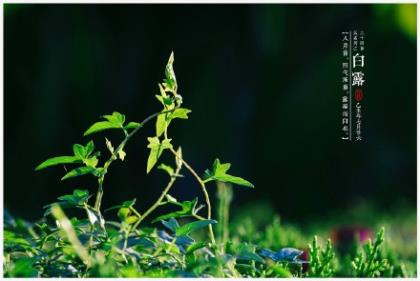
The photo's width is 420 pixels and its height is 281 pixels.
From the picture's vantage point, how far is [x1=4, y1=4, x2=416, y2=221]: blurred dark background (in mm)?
4844

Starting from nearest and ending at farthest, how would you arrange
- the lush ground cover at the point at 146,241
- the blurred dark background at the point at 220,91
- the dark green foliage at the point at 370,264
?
the lush ground cover at the point at 146,241
the dark green foliage at the point at 370,264
the blurred dark background at the point at 220,91

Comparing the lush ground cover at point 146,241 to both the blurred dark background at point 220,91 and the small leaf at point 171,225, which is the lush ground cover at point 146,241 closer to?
the small leaf at point 171,225

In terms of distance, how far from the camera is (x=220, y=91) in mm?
4863

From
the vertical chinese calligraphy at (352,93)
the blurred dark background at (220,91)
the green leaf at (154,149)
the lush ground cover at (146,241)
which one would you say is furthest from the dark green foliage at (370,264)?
the blurred dark background at (220,91)

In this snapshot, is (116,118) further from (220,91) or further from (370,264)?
(220,91)

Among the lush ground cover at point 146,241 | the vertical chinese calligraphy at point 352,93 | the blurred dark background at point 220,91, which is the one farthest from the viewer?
the blurred dark background at point 220,91

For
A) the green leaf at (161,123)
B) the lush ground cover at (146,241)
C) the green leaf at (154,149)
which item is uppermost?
the green leaf at (161,123)

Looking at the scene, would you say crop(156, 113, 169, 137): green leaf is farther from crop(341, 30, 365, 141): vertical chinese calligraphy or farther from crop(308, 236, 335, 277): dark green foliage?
crop(341, 30, 365, 141): vertical chinese calligraphy

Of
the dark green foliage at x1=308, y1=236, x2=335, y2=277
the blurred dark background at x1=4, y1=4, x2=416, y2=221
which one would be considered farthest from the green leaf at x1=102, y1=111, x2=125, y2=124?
the blurred dark background at x1=4, y1=4, x2=416, y2=221

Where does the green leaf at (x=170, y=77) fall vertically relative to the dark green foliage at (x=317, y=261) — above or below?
above

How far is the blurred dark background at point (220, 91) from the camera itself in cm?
484

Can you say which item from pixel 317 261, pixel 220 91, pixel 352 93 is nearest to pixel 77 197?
pixel 317 261

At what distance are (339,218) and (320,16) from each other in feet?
4.86

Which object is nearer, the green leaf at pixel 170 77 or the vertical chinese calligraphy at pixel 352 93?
the green leaf at pixel 170 77
